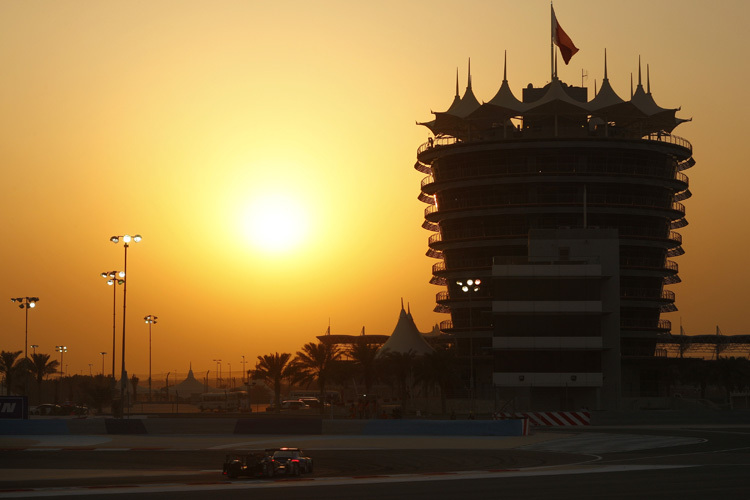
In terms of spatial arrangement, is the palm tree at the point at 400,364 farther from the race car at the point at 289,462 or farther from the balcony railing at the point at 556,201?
the race car at the point at 289,462

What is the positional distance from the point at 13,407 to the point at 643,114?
10027 centimetres

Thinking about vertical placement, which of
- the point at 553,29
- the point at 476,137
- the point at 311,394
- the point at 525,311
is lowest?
the point at 311,394

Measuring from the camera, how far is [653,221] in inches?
5428

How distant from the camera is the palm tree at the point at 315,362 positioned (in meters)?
122

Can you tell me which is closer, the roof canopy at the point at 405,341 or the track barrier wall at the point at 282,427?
the track barrier wall at the point at 282,427

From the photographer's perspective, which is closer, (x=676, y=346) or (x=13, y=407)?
(x=13, y=407)

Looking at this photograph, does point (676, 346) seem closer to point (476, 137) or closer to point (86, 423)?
point (476, 137)

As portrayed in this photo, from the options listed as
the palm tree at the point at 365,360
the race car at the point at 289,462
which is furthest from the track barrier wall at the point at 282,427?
the palm tree at the point at 365,360

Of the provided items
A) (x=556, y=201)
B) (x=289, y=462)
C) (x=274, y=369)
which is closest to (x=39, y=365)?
(x=274, y=369)

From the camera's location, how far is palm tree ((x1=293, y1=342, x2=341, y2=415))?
121750 mm

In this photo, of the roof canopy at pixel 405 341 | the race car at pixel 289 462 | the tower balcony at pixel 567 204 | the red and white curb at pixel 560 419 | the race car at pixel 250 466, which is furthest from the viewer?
the tower balcony at pixel 567 204

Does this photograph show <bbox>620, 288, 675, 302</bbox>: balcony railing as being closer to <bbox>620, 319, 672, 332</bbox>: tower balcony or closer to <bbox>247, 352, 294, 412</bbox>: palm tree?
<bbox>620, 319, 672, 332</bbox>: tower balcony

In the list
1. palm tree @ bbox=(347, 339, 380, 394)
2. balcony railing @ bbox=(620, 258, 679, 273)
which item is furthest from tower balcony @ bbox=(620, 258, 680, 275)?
palm tree @ bbox=(347, 339, 380, 394)

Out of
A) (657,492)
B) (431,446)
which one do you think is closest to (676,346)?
(431,446)
